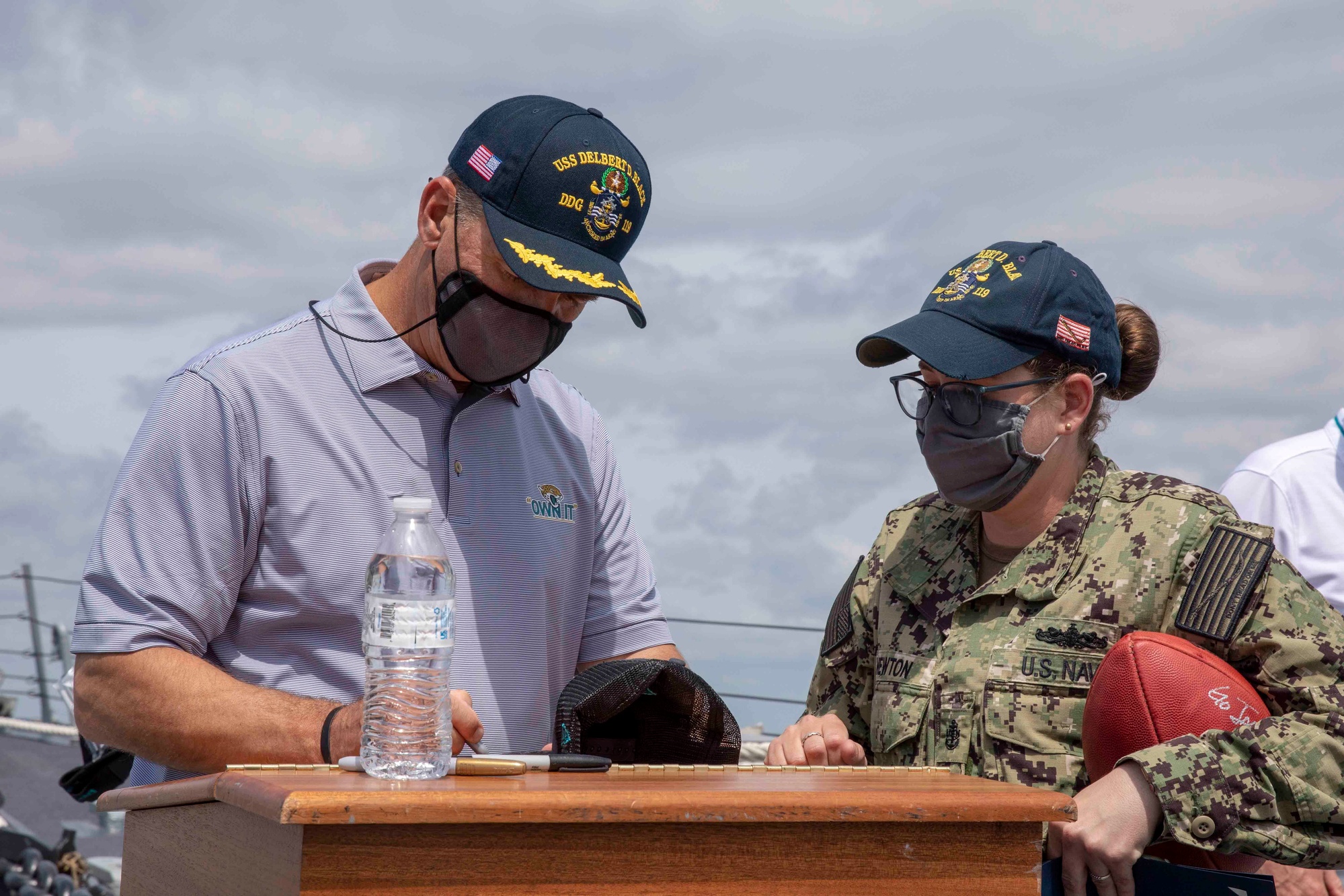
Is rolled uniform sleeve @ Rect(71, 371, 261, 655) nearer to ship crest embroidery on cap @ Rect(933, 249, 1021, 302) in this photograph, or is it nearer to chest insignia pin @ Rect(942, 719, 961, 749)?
chest insignia pin @ Rect(942, 719, 961, 749)

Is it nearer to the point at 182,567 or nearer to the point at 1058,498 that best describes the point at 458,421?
the point at 182,567

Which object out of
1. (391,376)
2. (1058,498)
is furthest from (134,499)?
(1058,498)

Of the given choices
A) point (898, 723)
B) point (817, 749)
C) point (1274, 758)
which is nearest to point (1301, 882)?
point (1274, 758)

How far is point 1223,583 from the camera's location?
7.94ft

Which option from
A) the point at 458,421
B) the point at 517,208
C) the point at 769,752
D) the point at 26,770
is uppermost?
the point at 517,208

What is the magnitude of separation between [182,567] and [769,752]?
1245mm

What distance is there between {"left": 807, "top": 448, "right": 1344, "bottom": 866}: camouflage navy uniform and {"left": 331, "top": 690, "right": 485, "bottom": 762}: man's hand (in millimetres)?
1105

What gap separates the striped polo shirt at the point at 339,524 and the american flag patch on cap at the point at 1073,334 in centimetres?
108

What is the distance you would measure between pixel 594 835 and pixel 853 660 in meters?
1.59

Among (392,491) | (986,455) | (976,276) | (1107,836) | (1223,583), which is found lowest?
(1107,836)

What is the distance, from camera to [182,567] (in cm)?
228

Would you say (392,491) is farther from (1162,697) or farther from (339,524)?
(1162,697)

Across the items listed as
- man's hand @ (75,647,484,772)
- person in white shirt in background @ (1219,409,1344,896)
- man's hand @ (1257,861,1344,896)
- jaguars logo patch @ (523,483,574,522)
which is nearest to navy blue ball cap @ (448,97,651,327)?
jaguars logo patch @ (523,483,574,522)

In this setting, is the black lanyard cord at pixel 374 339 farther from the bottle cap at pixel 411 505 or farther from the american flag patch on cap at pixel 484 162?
the bottle cap at pixel 411 505
